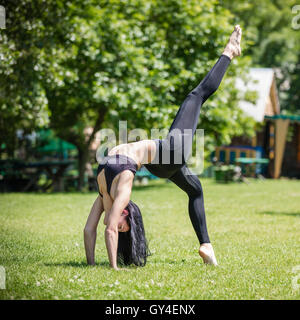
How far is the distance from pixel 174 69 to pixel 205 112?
75.2 inches

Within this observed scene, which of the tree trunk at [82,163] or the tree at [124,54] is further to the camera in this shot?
the tree trunk at [82,163]

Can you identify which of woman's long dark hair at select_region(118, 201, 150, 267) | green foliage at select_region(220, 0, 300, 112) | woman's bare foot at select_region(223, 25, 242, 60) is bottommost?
woman's long dark hair at select_region(118, 201, 150, 267)

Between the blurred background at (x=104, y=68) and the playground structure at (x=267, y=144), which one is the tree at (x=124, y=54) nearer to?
the blurred background at (x=104, y=68)

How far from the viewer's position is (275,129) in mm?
28391

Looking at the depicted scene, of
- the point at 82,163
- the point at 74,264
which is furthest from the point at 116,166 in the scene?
the point at 82,163

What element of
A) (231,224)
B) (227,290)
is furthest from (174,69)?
(227,290)

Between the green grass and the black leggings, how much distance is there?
2.26ft

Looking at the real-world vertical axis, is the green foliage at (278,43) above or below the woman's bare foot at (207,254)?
above

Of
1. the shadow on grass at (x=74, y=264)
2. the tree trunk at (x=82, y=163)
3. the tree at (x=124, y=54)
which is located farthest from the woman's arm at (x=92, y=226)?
the tree trunk at (x=82, y=163)

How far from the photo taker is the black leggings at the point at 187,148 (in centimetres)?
504

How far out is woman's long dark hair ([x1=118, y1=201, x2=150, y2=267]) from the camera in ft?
18.0

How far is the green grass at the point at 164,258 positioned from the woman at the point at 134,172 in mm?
244

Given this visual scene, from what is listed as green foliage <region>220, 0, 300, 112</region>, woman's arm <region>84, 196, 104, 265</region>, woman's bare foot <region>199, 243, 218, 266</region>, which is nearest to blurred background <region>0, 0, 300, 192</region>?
woman's arm <region>84, 196, 104, 265</region>

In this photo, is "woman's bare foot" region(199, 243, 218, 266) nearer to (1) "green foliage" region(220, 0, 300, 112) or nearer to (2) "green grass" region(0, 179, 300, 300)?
(2) "green grass" region(0, 179, 300, 300)
